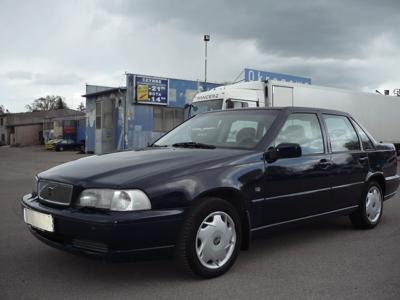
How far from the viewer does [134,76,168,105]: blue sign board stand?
27.4 m

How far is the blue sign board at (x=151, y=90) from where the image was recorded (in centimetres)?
2744

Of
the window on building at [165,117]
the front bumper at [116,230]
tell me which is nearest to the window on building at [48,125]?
the window on building at [165,117]

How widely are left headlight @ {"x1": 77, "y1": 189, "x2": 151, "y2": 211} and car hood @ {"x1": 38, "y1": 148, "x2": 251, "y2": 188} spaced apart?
0.06 metres

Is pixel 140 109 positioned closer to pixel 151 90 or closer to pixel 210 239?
pixel 151 90

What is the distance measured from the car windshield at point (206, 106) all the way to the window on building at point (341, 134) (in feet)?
28.2

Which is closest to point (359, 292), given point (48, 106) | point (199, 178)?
point (199, 178)

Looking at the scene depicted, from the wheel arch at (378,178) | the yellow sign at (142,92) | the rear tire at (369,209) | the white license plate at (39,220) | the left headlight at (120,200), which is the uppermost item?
the yellow sign at (142,92)

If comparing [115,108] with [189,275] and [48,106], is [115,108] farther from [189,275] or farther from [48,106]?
[48,106]

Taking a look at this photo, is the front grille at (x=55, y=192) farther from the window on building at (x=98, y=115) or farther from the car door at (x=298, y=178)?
the window on building at (x=98, y=115)

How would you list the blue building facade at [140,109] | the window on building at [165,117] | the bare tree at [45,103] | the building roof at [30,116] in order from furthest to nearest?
1. the bare tree at [45,103]
2. the building roof at [30,116]
3. the window on building at [165,117]
4. the blue building facade at [140,109]

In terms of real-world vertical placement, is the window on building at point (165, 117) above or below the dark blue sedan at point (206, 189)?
above

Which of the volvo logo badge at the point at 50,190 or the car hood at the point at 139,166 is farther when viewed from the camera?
the volvo logo badge at the point at 50,190

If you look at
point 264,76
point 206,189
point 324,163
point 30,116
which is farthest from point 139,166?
point 30,116

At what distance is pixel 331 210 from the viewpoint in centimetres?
514
